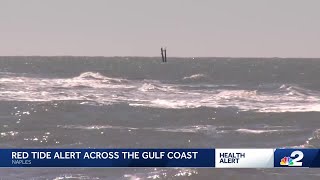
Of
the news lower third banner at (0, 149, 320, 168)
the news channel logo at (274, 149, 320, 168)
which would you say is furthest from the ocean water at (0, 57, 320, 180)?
the news channel logo at (274, 149, 320, 168)

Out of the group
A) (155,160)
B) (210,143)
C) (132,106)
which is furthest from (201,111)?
(155,160)

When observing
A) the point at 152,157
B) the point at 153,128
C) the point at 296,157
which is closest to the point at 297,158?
the point at 296,157

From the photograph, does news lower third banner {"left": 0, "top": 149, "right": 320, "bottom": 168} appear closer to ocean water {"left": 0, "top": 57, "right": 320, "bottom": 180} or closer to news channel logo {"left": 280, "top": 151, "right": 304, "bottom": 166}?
news channel logo {"left": 280, "top": 151, "right": 304, "bottom": 166}

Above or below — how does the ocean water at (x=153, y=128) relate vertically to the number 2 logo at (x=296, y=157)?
below

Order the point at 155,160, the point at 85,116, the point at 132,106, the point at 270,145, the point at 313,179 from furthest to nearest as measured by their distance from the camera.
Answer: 1. the point at 132,106
2. the point at 85,116
3. the point at 270,145
4. the point at 313,179
5. the point at 155,160

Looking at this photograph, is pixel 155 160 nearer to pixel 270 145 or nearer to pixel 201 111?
pixel 270 145

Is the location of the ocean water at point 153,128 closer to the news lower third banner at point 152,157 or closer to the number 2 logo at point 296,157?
the news lower third banner at point 152,157

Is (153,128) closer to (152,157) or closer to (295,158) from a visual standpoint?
(152,157)

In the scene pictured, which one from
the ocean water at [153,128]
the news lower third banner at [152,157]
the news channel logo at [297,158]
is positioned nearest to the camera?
the news channel logo at [297,158]

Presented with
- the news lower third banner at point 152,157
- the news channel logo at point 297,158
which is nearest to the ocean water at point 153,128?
the news lower third banner at point 152,157
